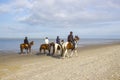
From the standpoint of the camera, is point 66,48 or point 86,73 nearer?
point 86,73

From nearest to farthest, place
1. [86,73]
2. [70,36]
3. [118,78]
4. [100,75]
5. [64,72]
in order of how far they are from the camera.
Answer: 1. [118,78]
2. [100,75]
3. [86,73]
4. [64,72]
5. [70,36]

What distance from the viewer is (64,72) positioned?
553 inches

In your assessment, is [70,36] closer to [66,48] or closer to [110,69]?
[66,48]

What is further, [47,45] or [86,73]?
[47,45]

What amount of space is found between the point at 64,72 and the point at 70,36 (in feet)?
29.8

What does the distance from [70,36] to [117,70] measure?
1037 centimetres

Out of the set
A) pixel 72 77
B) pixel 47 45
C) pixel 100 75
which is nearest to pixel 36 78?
pixel 72 77

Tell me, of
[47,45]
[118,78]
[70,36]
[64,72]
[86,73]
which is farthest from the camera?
[47,45]

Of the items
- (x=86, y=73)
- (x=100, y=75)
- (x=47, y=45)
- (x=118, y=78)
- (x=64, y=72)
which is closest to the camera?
(x=118, y=78)

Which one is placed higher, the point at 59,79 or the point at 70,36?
the point at 70,36

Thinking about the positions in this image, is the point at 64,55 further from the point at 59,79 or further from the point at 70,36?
the point at 59,79

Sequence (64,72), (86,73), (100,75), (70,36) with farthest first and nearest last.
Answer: (70,36), (64,72), (86,73), (100,75)

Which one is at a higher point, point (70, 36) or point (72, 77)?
point (70, 36)

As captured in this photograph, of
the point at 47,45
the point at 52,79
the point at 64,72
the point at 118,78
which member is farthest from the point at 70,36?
the point at 118,78
